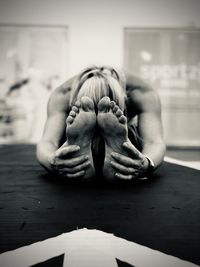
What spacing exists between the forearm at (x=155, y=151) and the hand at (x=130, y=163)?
68 millimetres

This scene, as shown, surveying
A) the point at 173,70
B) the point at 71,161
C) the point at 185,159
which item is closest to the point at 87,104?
the point at 71,161

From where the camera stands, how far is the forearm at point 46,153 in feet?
3.27

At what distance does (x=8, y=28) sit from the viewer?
3068 mm

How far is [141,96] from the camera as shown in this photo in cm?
120

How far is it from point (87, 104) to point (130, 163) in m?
0.19

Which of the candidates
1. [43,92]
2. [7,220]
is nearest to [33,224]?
[7,220]

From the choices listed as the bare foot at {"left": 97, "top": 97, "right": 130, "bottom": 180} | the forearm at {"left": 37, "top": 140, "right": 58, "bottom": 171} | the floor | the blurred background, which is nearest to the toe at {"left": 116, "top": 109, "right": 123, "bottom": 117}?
Answer: the bare foot at {"left": 97, "top": 97, "right": 130, "bottom": 180}

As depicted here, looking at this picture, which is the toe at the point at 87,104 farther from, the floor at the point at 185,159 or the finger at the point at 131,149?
the floor at the point at 185,159

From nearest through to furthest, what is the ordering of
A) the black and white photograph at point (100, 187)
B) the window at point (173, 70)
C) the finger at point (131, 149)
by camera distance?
the black and white photograph at point (100, 187) < the finger at point (131, 149) < the window at point (173, 70)

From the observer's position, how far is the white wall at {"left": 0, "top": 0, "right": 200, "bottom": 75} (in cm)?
306

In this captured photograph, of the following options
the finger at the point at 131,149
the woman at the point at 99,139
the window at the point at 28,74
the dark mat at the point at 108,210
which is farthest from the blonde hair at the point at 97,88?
the window at the point at 28,74

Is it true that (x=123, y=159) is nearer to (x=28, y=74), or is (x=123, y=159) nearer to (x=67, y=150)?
(x=67, y=150)

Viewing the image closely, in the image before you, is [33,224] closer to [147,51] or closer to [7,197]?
[7,197]

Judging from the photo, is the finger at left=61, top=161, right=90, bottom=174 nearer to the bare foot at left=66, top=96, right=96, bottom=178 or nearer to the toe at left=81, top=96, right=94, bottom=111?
the bare foot at left=66, top=96, right=96, bottom=178
